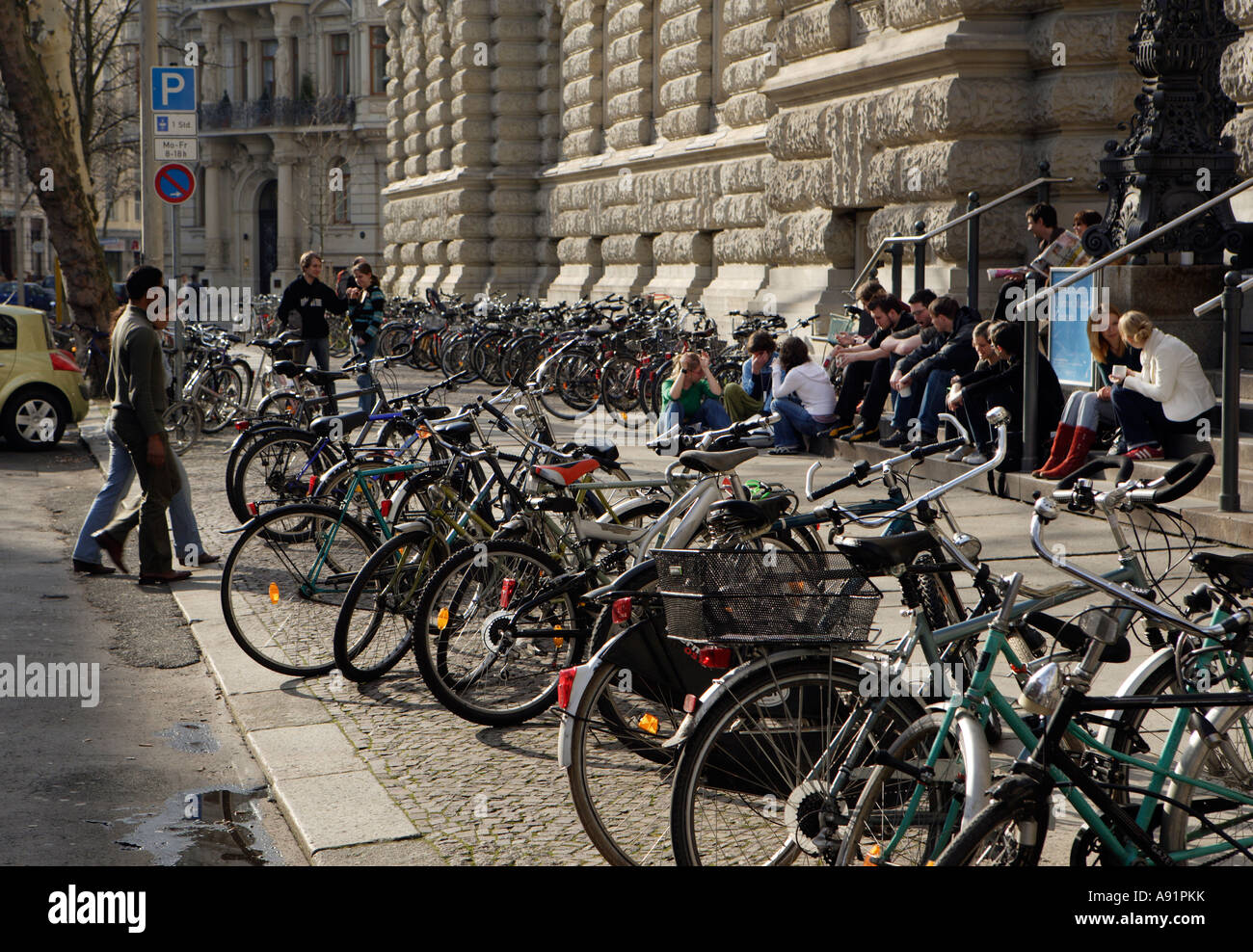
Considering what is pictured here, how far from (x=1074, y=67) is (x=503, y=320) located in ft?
35.4

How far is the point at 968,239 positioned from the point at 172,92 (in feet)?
22.9

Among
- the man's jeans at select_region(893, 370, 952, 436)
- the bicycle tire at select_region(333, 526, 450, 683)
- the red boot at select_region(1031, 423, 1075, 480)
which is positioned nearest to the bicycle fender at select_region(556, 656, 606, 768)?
the bicycle tire at select_region(333, 526, 450, 683)

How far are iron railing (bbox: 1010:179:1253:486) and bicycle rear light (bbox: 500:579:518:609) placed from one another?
176 inches

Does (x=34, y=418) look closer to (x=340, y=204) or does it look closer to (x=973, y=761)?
(x=973, y=761)

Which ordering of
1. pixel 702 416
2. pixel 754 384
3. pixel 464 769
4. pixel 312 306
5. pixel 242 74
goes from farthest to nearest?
1. pixel 242 74
2. pixel 312 306
3. pixel 754 384
4. pixel 702 416
5. pixel 464 769

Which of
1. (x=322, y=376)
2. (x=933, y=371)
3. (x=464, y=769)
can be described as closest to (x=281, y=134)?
(x=933, y=371)

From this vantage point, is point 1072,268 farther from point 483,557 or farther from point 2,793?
point 2,793

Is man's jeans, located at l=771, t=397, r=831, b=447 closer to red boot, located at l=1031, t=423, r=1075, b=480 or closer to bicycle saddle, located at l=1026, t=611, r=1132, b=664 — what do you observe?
red boot, located at l=1031, t=423, r=1075, b=480

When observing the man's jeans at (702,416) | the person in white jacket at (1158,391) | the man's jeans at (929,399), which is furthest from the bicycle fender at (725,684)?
the man's jeans at (929,399)

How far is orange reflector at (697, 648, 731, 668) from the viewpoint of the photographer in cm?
405

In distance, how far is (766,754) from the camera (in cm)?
369

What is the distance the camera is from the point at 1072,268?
33.6 feet

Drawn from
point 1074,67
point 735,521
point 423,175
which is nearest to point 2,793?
point 735,521

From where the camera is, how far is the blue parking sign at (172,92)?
13.2m
